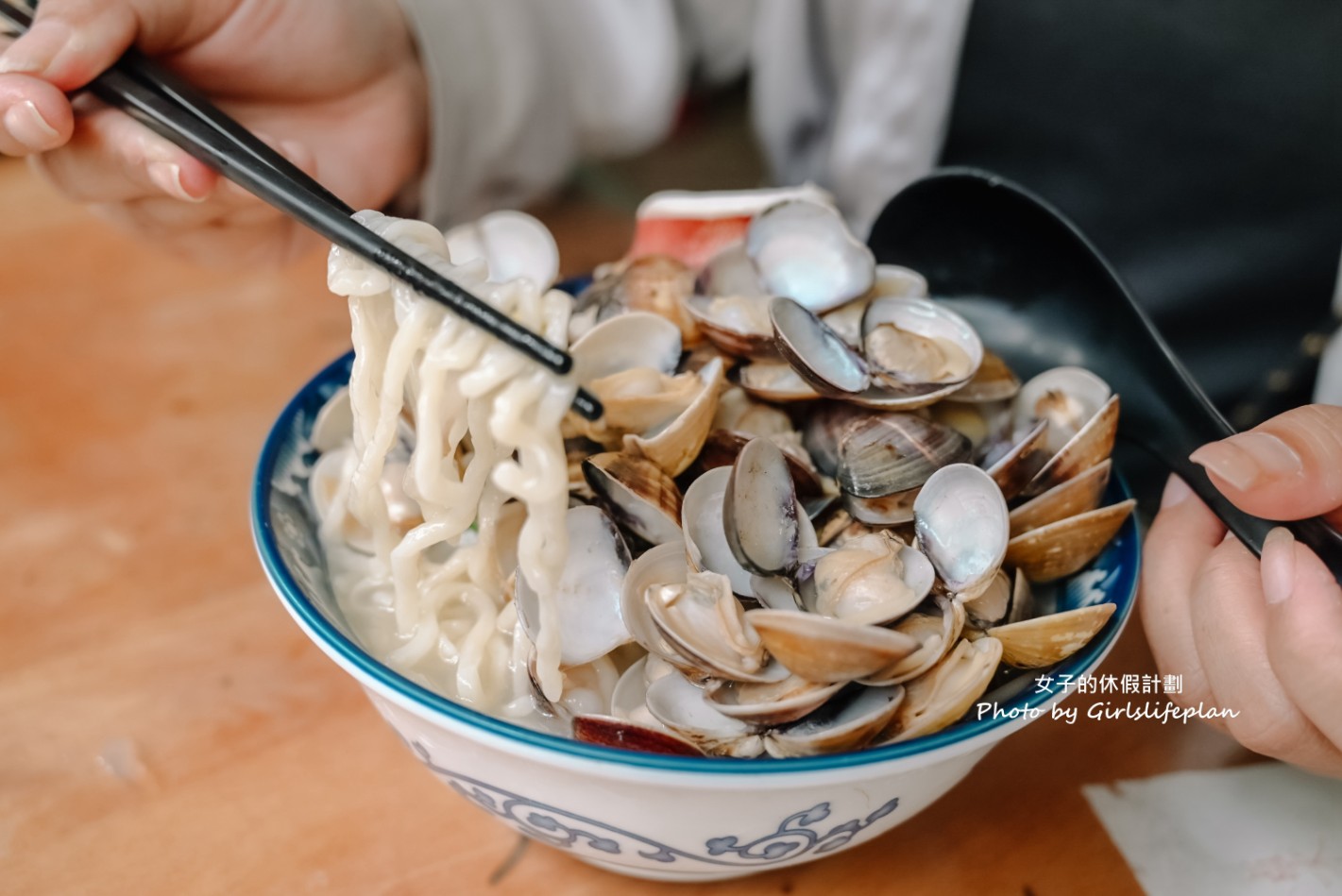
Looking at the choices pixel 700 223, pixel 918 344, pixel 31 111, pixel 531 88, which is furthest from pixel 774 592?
pixel 531 88

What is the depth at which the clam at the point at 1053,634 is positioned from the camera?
58 cm

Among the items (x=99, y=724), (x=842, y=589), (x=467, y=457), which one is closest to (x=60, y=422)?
(x=99, y=724)

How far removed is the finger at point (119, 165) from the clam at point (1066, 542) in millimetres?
714

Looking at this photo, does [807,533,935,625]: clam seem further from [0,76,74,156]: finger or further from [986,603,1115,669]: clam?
[0,76,74,156]: finger

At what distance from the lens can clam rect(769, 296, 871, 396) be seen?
67 cm

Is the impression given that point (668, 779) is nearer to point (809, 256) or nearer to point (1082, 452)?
point (1082, 452)

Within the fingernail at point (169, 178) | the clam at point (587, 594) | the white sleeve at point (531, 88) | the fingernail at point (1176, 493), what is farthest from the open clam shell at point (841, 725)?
the white sleeve at point (531, 88)

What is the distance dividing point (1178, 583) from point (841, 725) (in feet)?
1.05

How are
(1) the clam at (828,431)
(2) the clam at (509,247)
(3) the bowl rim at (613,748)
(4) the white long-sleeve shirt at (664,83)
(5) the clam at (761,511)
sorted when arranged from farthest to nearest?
(4) the white long-sleeve shirt at (664,83) → (2) the clam at (509,247) → (1) the clam at (828,431) → (5) the clam at (761,511) → (3) the bowl rim at (613,748)

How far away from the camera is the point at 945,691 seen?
0.56 meters

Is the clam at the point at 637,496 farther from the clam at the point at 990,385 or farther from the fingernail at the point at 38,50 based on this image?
the fingernail at the point at 38,50

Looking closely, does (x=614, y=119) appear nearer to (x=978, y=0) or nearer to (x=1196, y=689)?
(x=978, y=0)

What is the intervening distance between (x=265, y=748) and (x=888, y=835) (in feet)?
1.66

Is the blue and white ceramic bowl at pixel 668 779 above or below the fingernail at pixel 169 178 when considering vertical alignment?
below
